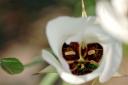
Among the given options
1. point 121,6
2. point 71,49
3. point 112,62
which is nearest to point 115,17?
point 121,6

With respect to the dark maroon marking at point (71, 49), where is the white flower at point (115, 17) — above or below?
above

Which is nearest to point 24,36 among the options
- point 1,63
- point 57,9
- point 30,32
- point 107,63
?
point 30,32

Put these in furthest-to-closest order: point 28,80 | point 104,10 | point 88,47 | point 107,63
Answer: point 28,80
point 88,47
point 107,63
point 104,10

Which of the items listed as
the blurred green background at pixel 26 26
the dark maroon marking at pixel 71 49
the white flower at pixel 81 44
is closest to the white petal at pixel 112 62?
the white flower at pixel 81 44

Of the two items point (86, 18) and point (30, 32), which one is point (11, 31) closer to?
point (30, 32)

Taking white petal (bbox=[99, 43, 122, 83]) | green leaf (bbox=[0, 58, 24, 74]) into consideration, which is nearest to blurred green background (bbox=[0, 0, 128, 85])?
green leaf (bbox=[0, 58, 24, 74])

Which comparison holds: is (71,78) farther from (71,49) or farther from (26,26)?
(26,26)

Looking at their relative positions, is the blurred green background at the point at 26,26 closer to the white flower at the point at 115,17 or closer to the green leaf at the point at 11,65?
the green leaf at the point at 11,65
